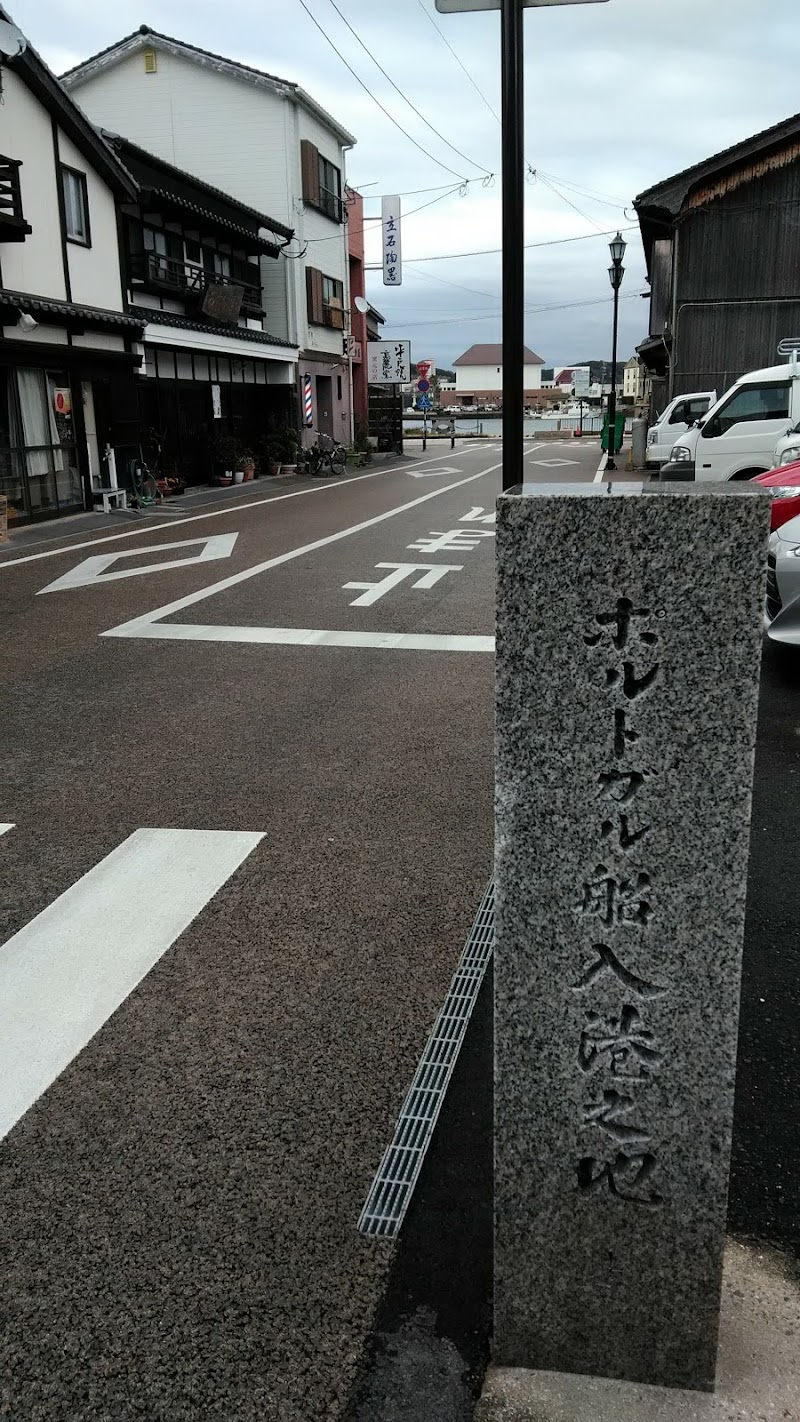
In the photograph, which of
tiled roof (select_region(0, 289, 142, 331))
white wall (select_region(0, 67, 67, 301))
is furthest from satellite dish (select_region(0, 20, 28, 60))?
tiled roof (select_region(0, 289, 142, 331))

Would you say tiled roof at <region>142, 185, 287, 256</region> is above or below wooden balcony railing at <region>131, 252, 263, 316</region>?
above

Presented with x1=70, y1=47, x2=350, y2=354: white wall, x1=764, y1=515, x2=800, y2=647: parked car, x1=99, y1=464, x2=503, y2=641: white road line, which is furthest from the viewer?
x1=70, y1=47, x2=350, y2=354: white wall

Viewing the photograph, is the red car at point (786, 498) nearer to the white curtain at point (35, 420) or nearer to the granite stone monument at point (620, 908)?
the granite stone monument at point (620, 908)

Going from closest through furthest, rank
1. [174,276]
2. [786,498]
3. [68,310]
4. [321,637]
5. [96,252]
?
[786,498] → [321,637] → [68,310] → [96,252] → [174,276]

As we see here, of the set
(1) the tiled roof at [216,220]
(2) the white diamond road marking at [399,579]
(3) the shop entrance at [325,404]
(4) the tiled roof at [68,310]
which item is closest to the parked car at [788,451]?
(2) the white diamond road marking at [399,579]

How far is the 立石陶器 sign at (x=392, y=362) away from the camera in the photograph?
128 feet

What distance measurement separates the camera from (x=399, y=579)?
38.9ft

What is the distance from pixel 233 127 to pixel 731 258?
50.2 feet

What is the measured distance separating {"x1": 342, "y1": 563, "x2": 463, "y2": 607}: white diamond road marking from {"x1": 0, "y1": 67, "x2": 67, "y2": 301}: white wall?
843cm

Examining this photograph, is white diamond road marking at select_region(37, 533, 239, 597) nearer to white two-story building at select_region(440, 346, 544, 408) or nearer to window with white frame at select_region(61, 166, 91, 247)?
window with white frame at select_region(61, 166, 91, 247)

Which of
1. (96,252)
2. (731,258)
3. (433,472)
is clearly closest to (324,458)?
(433,472)

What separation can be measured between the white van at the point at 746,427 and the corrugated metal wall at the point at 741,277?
922cm

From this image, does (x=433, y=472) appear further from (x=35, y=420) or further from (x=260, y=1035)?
(x=260, y=1035)

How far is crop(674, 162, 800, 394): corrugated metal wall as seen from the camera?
23.6m
